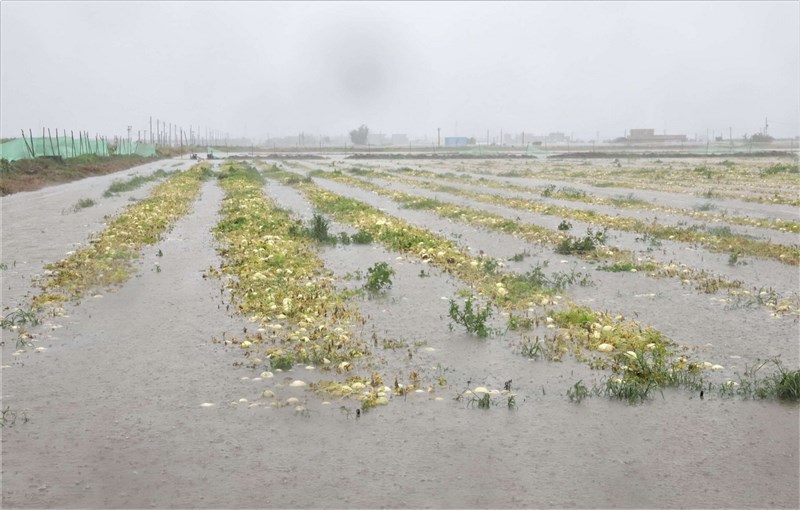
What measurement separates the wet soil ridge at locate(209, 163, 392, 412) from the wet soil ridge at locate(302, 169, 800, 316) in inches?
249

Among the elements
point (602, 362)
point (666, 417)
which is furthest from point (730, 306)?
point (666, 417)

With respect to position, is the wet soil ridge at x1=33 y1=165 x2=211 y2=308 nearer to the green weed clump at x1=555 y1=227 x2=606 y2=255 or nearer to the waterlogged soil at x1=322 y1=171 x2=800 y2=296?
the green weed clump at x1=555 y1=227 x2=606 y2=255

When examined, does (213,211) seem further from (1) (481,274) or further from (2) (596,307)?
(2) (596,307)

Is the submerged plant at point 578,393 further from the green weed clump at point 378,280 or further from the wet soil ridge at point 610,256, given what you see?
the green weed clump at point 378,280

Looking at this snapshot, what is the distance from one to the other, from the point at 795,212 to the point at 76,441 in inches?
1046

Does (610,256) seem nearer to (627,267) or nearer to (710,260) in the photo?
(627,267)

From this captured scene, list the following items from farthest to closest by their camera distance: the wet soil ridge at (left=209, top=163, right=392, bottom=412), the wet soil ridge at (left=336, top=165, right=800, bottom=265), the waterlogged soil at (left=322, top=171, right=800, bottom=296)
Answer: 1. the wet soil ridge at (left=336, top=165, right=800, bottom=265)
2. the waterlogged soil at (left=322, top=171, right=800, bottom=296)
3. the wet soil ridge at (left=209, top=163, right=392, bottom=412)

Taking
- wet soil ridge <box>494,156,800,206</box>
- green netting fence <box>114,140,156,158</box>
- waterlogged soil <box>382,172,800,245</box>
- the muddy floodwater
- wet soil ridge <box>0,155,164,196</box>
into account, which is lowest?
the muddy floodwater

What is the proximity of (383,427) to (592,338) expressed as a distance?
12.8ft

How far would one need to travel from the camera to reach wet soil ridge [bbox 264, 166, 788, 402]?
7961 millimetres

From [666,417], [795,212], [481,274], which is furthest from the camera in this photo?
[795,212]

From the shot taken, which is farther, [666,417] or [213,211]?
[213,211]

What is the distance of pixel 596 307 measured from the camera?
37.9 ft

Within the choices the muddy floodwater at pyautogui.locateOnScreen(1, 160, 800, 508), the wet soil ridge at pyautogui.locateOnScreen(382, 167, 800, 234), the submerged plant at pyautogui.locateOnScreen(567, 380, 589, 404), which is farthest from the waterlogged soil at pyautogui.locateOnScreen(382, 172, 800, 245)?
the submerged plant at pyautogui.locateOnScreen(567, 380, 589, 404)
